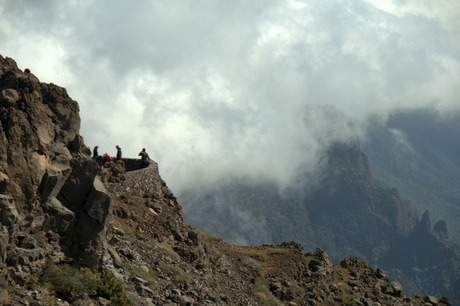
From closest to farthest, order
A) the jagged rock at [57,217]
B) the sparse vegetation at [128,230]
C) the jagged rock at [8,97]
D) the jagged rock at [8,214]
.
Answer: the jagged rock at [8,214] → the jagged rock at [57,217] → the jagged rock at [8,97] → the sparse vegetation at [128,230]

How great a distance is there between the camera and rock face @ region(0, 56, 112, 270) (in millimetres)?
22422

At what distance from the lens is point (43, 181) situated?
23.7 metres

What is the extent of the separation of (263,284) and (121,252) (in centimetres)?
1727

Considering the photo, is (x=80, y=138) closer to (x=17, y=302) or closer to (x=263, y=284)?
(x=17, y=302)

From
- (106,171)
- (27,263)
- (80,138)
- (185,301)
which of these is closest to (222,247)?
(106,171)

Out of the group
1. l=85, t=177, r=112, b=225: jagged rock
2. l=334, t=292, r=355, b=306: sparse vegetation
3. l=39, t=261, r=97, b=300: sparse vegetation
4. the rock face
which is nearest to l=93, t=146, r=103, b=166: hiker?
the rock face

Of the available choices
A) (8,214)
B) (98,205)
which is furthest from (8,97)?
(98,205)

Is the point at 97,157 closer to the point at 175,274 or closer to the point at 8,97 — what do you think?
the point at 175,274

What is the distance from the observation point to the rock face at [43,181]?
883 inches

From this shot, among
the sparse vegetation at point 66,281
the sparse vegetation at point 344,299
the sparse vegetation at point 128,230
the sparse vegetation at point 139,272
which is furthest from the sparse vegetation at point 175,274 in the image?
the sparse vegetation at point 344,299

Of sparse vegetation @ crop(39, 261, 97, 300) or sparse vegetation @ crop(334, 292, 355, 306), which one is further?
sparse vegetation @ crop(334, 292, 355, 306)

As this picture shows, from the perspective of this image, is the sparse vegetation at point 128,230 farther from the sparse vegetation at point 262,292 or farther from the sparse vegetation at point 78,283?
the sparse vegetation at point 262,292

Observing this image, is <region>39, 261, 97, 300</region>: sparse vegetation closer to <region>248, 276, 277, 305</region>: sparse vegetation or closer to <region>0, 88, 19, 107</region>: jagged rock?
<region>0, 88, 19, 107</region>: jagged rock

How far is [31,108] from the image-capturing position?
81.9 feet
